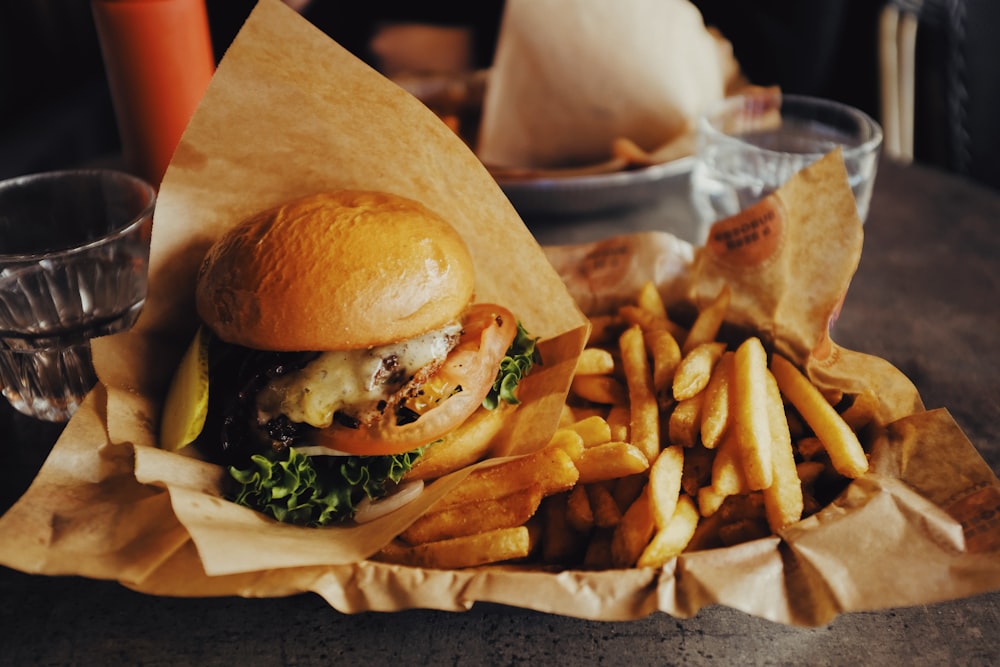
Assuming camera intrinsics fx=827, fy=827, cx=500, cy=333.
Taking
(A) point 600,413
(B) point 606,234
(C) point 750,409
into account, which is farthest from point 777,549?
(B) point 606,234

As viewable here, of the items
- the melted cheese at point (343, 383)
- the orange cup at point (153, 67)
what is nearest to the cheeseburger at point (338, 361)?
the melted cheese at point (343, 383)

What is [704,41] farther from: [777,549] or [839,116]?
[777,549]

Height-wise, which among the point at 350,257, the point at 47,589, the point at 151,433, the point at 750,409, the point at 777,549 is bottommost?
the point at 47,589

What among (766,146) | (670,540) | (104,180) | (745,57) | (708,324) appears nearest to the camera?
(670,540)

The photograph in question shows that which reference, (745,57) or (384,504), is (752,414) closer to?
(384,504)

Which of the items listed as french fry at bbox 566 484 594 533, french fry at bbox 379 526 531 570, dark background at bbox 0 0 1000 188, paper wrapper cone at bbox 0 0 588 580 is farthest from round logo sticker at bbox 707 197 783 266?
dark background at bbox 0 0 1000 188

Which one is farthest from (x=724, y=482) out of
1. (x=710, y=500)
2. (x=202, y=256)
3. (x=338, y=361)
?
(x=202, y=256)
